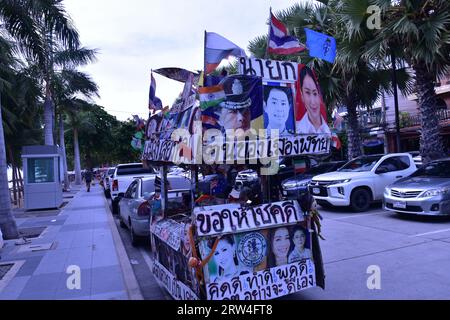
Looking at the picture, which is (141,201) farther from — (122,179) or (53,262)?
Result: (122,179)

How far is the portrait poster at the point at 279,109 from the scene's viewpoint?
154 inches

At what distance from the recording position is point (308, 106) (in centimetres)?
417

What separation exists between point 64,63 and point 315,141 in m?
19.4

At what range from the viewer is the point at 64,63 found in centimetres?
2017

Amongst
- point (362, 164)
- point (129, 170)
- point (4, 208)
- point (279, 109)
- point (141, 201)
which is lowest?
point (4, 208)

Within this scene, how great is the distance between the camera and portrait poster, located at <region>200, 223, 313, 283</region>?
3.70 metres

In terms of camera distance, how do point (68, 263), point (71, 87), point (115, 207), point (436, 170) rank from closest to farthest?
point (68, 263) → point (436, 170) → point (115, 207) → point (71, 87)

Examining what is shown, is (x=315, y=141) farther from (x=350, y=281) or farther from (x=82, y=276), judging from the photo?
(x=82, y=276)

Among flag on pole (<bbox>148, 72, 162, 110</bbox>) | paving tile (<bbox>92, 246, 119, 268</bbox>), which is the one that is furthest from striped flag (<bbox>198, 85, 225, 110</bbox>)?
paving tile (<bbox>92, 246, 119, 268</bbox>)

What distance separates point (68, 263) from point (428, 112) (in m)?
10.8

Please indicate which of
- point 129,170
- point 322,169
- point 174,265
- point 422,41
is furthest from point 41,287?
point 322,169
